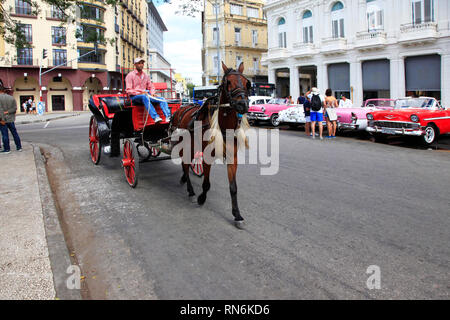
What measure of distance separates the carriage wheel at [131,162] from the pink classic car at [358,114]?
33.5 feet

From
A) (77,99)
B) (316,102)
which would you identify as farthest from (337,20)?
(77,99)

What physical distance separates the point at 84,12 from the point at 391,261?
1316 centimetres

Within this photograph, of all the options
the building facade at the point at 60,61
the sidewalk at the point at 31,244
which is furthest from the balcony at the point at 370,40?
the building facade at the point at 60,61

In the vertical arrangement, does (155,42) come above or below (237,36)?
above

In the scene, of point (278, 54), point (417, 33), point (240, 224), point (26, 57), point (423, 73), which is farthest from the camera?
point (26, 57)

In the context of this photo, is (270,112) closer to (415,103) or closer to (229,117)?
(415,103)

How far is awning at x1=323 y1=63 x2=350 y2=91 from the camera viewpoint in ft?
96.0

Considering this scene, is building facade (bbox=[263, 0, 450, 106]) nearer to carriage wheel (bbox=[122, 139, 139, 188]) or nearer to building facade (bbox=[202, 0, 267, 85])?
building facade (bbox=[202, 0, 267, 85])

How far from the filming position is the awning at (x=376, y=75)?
87.0ft

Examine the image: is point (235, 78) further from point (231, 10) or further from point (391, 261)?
point (231, 10)

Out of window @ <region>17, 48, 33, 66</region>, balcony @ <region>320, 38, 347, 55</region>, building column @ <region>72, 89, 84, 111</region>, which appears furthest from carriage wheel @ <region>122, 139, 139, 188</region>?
building column @ <region>72, 89, 84, 111</region>

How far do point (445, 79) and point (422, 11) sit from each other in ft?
15.2

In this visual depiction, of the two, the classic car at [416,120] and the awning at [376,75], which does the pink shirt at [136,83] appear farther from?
the awning at [376,75]

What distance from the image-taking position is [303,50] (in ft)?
104
